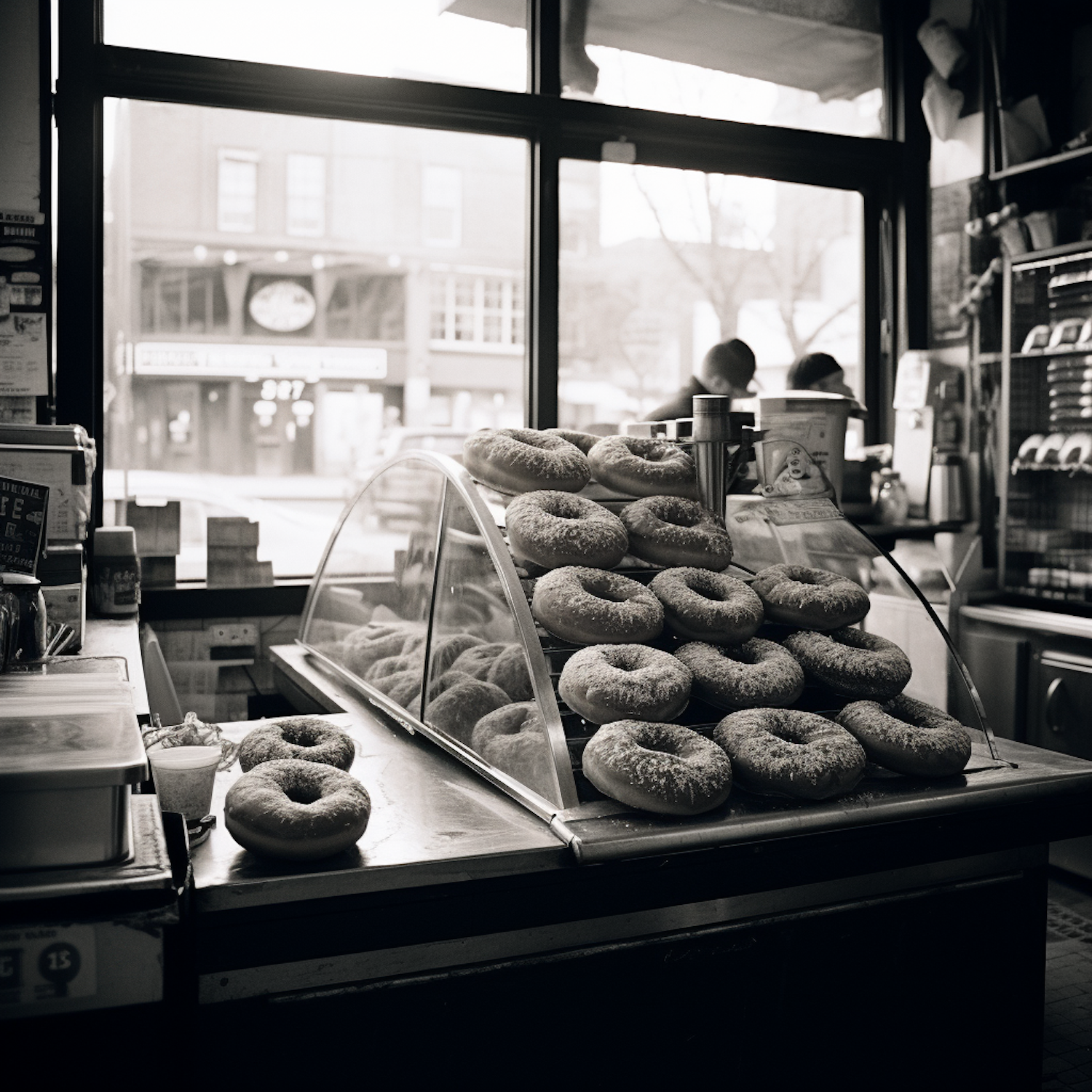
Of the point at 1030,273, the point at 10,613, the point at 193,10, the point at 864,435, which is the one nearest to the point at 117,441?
the point at 193,10

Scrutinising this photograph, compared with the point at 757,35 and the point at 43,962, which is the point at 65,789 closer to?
the point at 43,962

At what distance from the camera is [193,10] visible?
361 centimetres

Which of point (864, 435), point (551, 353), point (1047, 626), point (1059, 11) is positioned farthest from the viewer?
point (864, 435)

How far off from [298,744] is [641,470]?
950 mm

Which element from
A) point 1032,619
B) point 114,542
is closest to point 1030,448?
point 1032,619

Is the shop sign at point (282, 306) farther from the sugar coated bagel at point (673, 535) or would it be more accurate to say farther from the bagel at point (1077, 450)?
the bagel at point (1077, 450)

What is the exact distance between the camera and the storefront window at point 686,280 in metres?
4.24

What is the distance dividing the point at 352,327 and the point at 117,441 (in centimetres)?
92

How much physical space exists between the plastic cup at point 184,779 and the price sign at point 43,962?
365 mm

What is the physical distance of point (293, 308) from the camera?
12.8ft

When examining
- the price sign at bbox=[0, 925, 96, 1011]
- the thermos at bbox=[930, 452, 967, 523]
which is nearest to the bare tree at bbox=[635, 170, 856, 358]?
the thermos at bbox=[930, 452, 967, 523]

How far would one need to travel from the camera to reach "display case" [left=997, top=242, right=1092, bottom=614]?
401 centimetres

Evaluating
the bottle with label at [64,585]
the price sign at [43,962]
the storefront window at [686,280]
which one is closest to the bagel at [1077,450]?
the storefront window at [686,280]

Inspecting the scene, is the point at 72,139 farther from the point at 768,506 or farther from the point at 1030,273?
the point at 1030,273
